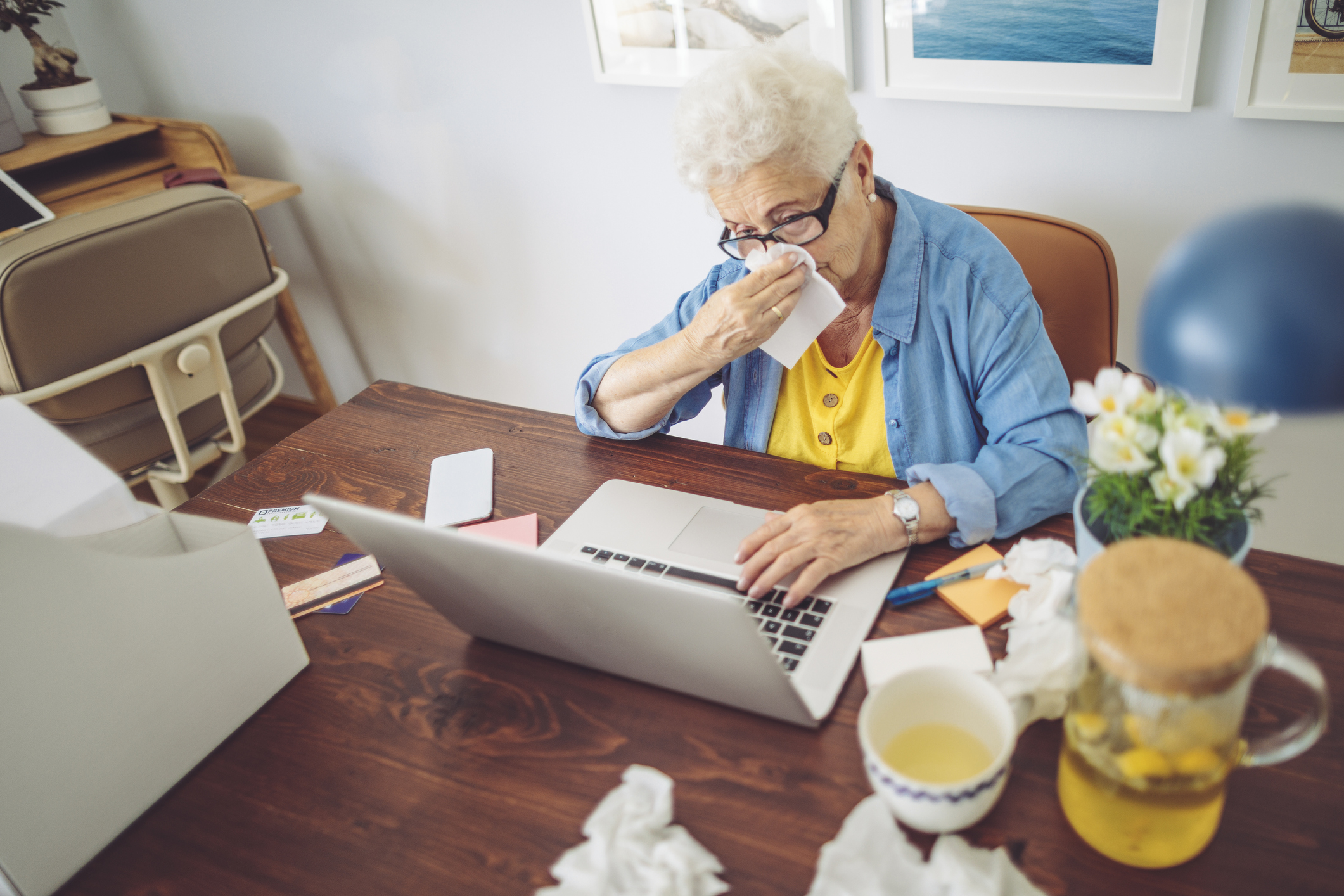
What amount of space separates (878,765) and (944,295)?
2.50ft

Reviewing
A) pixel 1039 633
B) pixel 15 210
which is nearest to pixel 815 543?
pixel 1039 633

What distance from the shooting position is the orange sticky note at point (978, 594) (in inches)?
35.0

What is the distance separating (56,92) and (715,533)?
2589 mm

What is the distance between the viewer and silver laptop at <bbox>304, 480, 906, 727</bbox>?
73 centimetres

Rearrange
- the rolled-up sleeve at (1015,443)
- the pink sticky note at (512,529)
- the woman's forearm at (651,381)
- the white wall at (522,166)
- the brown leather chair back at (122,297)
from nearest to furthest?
the rolled-up sleeve at (1015,443), the pink sticky note at (512,529), the woman's forearm at (651,381), the white wall at (522,166), the brown leather chair back at (122,297)

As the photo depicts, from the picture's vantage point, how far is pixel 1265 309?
0.43 metres

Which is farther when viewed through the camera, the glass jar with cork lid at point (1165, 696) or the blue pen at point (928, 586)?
the blue pen at point (928, 586)

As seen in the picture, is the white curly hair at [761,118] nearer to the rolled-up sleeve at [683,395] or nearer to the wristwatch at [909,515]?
the rolled-up sleeve at [683,395]

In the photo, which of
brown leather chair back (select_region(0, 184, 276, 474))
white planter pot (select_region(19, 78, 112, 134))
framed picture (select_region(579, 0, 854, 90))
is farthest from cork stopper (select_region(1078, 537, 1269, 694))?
white planter pot (select_region(19, 78, 112, 134))

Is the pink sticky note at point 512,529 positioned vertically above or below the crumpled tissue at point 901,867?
above

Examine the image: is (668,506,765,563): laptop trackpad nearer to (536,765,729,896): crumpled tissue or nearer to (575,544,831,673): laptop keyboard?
(575,544,831,673): laptop keyboard

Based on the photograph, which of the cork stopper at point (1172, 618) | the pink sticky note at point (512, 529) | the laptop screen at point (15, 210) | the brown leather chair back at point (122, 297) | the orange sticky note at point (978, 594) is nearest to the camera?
the cork stopper at point (1172, 618)

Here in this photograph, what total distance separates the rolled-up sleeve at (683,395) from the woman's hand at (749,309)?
141 millimetres

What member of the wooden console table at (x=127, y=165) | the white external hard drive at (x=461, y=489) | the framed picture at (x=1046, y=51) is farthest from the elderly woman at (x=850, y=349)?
the wooden console table at (x=127, y=165)
